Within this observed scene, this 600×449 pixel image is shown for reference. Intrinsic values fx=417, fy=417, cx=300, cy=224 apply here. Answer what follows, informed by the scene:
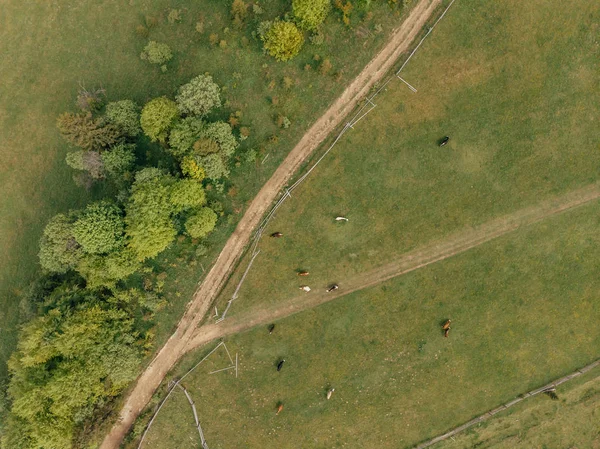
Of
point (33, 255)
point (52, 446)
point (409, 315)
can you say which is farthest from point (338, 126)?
point (52, 446)

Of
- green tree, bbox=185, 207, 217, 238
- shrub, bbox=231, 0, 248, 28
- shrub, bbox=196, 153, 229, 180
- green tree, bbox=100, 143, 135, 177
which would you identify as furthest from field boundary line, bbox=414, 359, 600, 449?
shrub, bbox=231, 0, 248, 28

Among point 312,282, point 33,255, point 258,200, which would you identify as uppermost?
point 33,255

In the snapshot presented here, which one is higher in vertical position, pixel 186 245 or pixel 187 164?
pixel 187 164

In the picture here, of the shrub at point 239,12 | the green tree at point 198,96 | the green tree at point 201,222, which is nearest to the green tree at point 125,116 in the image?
the green tree at point 198,96

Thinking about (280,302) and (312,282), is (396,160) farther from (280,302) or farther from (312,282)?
(280,302)

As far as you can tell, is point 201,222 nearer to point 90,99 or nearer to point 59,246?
point 59,246

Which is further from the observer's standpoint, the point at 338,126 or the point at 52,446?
the point at 338,126
